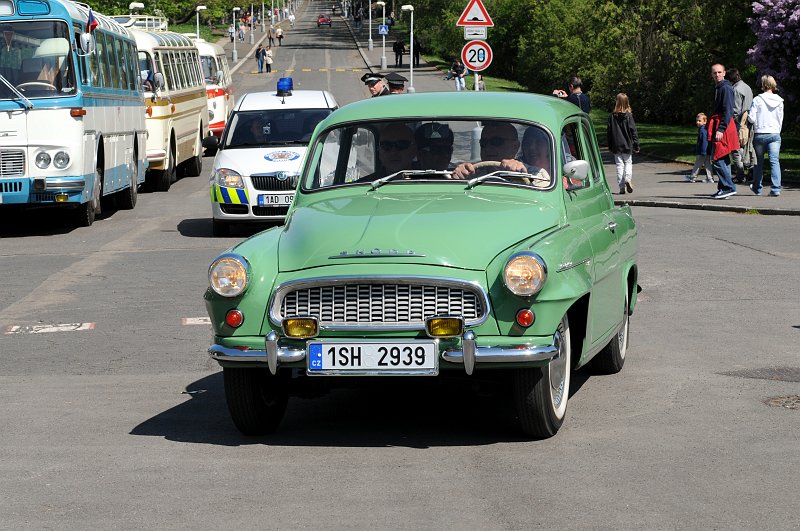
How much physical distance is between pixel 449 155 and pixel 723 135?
15.0m

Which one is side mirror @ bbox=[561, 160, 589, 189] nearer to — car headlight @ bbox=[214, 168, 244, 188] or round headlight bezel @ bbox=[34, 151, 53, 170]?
car headlight @ bbox=[214, 168, 244, 188]

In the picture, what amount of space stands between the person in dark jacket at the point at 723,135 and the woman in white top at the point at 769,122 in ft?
1.39

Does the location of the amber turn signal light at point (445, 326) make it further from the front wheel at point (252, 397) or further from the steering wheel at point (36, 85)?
the steering wheel at point (36, 85)

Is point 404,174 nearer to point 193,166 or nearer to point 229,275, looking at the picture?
point 229,275

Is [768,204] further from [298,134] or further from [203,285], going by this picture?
[203,285]

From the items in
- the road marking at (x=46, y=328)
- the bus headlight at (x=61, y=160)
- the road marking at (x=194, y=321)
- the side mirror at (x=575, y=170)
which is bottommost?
the road marking at (x=46, y=328)

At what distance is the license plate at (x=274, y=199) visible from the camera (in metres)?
18.6

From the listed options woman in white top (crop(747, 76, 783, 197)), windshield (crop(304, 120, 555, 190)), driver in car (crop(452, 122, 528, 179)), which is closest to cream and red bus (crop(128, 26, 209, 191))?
woman in white top (crop(747, 76, 783, 197))

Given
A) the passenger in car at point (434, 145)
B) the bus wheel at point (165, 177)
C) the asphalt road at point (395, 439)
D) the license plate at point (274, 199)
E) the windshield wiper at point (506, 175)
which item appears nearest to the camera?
the asphalt road at point (395, 439)

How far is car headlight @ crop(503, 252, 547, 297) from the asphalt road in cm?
64

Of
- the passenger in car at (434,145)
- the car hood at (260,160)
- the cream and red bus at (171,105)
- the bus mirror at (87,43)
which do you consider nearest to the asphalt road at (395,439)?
the passenger in car at (434,145)

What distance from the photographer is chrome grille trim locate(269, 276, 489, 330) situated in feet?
22.5

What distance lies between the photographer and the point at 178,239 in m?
18.6

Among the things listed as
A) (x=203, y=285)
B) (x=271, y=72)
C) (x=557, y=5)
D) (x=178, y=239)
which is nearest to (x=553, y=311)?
(x=203, y=285)
